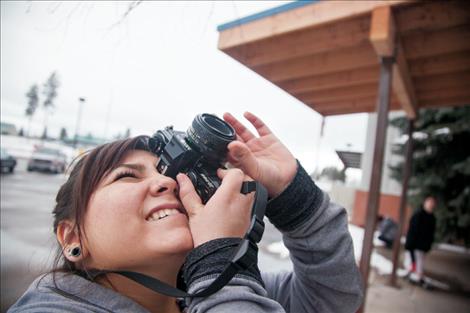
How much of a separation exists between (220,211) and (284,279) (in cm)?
62

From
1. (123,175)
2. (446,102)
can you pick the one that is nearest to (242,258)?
(123,175)

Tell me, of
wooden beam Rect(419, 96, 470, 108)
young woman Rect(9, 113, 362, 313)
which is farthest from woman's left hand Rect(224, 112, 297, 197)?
wooden beam Rect(419, 96, 470, 108)

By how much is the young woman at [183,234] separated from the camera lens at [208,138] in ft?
0.13

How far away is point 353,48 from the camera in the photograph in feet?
8.91

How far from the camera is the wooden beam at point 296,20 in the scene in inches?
84.0

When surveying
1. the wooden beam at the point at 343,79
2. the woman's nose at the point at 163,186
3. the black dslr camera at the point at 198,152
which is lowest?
the woman's nose at the point at 163,186

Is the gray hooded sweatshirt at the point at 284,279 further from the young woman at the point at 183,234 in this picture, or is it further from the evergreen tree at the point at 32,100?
the evergreen tree at the point at 32,100

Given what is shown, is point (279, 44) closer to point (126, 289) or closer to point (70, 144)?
point (70, 144)

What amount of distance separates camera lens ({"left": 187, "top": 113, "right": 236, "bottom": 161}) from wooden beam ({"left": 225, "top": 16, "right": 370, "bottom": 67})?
5.83ft

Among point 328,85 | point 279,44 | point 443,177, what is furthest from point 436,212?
point 279,44

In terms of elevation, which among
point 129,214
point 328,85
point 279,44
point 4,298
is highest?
point 279,44

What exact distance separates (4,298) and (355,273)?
194 centimetres

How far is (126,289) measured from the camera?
91cm

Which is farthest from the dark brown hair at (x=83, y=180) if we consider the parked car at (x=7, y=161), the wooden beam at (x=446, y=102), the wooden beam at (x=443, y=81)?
the wooden beam at (x=446, y=102)
